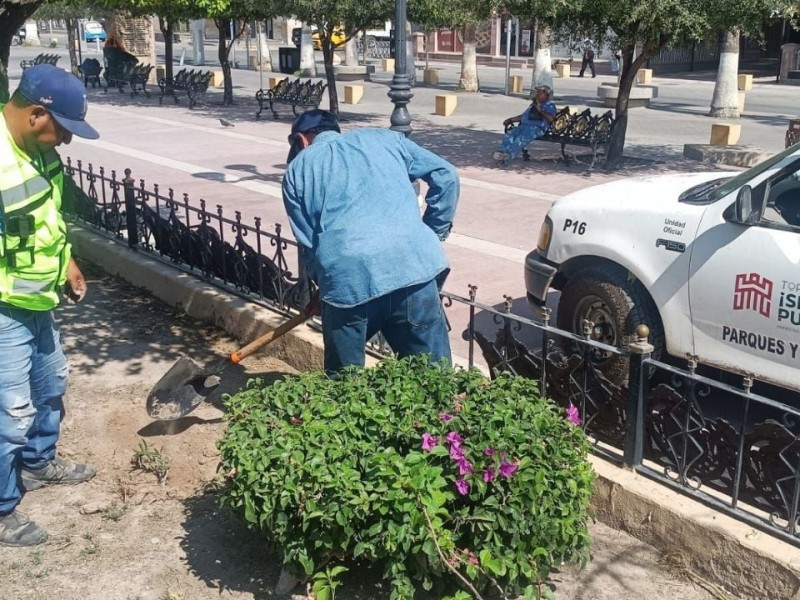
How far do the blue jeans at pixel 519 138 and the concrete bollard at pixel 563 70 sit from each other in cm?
2349

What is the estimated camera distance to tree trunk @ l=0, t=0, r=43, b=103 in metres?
6.05

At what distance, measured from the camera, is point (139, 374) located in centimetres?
585

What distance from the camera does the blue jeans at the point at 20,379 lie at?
12.5ft

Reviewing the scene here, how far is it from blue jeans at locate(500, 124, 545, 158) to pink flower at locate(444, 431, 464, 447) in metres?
11.6

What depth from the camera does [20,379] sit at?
152 inches

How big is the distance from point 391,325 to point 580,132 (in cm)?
1122

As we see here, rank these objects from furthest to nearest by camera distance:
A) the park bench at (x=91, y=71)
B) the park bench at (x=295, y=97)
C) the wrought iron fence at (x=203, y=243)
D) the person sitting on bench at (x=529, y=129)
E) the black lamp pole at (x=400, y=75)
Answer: the park bench at (x=91, y=71), the park bench at (x=295, y=97), the person sitting on bench at (x=529, y=129), the black lamp pole at (x=400, y=75), the wrought iron fence at (x=203, y=243)

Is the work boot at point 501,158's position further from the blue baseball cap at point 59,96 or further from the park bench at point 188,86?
the park bench at point 188,86

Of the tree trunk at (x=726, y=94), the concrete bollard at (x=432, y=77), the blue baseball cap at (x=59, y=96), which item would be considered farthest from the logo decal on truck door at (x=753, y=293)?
the concrete bollard at (x=432, y=77)

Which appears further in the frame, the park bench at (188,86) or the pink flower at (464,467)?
the park bench at (188,86)

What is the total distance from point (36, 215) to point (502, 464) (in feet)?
6.96

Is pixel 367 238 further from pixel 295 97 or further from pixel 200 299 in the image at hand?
pixel 295 97

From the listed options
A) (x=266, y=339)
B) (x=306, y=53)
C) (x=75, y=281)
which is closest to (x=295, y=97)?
(x=306, y=53)

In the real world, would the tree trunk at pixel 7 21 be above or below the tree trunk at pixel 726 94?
above
